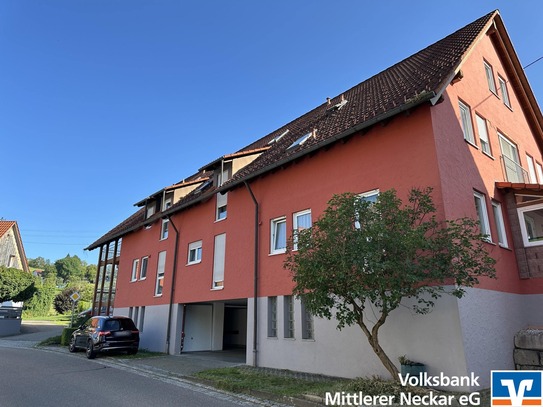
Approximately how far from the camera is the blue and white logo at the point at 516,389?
21.5ft

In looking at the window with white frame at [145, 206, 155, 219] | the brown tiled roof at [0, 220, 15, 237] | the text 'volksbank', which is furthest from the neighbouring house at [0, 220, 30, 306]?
the text 'volksbank'

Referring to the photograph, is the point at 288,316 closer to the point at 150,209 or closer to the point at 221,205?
the point at 221,205

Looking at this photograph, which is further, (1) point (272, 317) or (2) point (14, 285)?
(2) point (14, 285)

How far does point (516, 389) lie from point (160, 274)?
52.9ft

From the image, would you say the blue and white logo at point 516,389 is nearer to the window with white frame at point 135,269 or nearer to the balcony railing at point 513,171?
the balcony railing at point 513,171

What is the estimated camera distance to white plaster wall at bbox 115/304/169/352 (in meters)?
17.7

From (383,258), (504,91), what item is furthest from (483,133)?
(383,258)

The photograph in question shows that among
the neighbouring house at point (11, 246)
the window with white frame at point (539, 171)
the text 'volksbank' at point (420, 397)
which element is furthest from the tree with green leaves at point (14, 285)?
the window with white frame at point (539, 171)

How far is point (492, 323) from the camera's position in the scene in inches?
355

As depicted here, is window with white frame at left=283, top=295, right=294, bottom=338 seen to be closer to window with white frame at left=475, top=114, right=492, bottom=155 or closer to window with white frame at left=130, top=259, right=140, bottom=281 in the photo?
window with white frame at left=475, top=114, right=492, bottom=155

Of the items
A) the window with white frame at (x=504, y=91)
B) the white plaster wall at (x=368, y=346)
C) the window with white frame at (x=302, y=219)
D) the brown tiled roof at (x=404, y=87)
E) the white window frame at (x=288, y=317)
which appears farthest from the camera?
the window with white frame at (x=504, y=91)

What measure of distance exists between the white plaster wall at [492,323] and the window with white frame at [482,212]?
1735 mm

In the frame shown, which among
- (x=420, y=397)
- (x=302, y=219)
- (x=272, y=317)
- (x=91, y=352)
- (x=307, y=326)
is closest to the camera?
(x=420, y=397)

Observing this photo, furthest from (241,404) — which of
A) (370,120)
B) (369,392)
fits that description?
(370,120)
